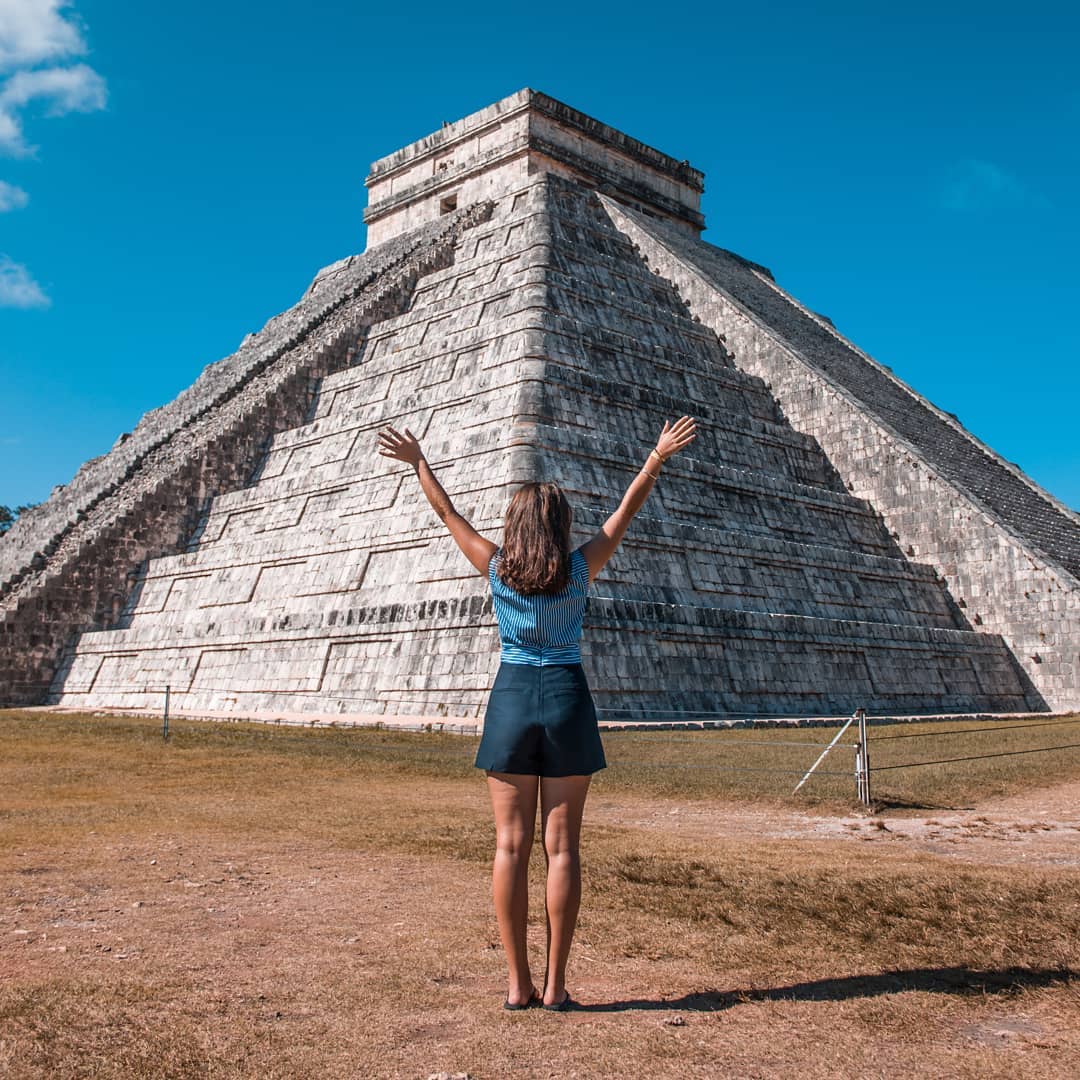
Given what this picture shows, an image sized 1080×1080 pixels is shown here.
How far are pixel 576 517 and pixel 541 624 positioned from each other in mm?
12555

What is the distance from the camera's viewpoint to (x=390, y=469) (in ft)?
66.5

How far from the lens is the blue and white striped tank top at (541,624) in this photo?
13.5 feet

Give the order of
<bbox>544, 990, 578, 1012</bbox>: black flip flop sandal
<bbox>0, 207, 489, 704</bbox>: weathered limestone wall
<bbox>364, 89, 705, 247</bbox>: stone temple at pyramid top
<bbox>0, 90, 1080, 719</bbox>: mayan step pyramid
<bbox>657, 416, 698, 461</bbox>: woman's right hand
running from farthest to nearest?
<bbox>364, 89, 705, 247</bbox>: stone temple at pyramid top → <bbox>0, 207, 489, 704</bbox>: weathered limestone wall → <bbox>0, 90, 1080, 719</bbox>: mayan step pyramid → <bbox>657, 416, 698, 461</bbox>: woman's right hand → <bbox>544, 990, 578, 1012</bbox>: black flip flop sandal

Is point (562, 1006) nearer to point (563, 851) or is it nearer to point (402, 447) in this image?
point (563, 851)

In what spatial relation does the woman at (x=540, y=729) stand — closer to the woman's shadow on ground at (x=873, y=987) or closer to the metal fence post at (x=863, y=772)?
the woman's shadow on ground at (x=873, y=987)

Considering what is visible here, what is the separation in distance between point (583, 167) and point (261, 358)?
11484 millimetres

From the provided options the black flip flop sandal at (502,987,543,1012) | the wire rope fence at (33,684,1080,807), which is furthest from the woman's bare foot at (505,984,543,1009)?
the wire rope fence at (33,684,1080,807)

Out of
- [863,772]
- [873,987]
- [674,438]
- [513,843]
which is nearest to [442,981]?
[513,843]

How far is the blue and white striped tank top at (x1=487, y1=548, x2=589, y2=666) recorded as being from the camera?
4.12 m

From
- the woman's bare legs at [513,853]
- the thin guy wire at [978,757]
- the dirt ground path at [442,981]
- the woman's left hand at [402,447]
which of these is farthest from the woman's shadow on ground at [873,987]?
the thin guy wire at [978,757]

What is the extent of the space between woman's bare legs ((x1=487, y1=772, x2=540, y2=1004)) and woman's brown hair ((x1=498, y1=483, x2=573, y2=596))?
0.70 metres

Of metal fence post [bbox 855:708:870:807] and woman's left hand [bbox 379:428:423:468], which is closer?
woman's left hand [bbox 379:428:423:468]

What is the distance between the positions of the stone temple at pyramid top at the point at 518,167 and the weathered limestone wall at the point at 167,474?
2.69 meters

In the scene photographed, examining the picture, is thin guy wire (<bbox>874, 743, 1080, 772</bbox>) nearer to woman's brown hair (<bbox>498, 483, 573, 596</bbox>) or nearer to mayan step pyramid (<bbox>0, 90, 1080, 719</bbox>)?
mayan step pyramid (<bbox>0, 90, 1080, 719</bbox>)
